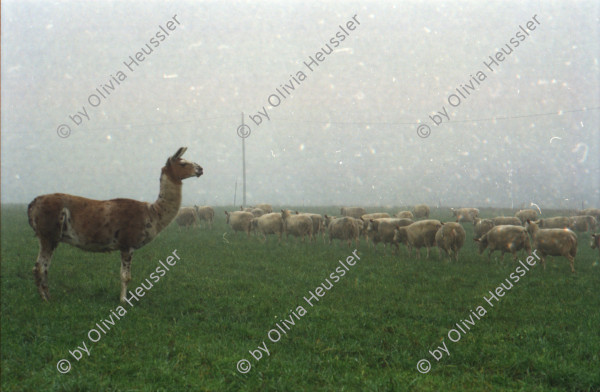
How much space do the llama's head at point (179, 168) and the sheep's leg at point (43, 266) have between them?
307 centimetres

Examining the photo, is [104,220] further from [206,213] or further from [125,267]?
[206,213]

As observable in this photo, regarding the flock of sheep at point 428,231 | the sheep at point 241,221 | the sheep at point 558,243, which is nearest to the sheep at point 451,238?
the flock of sheep at point 428,231

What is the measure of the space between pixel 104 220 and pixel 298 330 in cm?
472

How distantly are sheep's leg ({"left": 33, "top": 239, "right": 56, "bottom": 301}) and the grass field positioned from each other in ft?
0.85

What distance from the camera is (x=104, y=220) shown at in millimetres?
8117

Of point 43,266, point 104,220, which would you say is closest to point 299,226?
point 104,220

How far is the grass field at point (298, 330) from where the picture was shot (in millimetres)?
5645

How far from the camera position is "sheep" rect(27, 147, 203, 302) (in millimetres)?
8086

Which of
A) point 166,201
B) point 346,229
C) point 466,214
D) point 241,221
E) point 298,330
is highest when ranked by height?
point 166,201

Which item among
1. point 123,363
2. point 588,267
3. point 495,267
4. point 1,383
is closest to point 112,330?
point 123,363

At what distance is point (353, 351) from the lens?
6.71m

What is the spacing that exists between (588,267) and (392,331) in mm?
11075

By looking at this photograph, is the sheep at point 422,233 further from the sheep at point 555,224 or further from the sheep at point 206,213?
the sheep at point 206,213

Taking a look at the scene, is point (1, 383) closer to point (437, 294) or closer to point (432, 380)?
point (432, 380)
